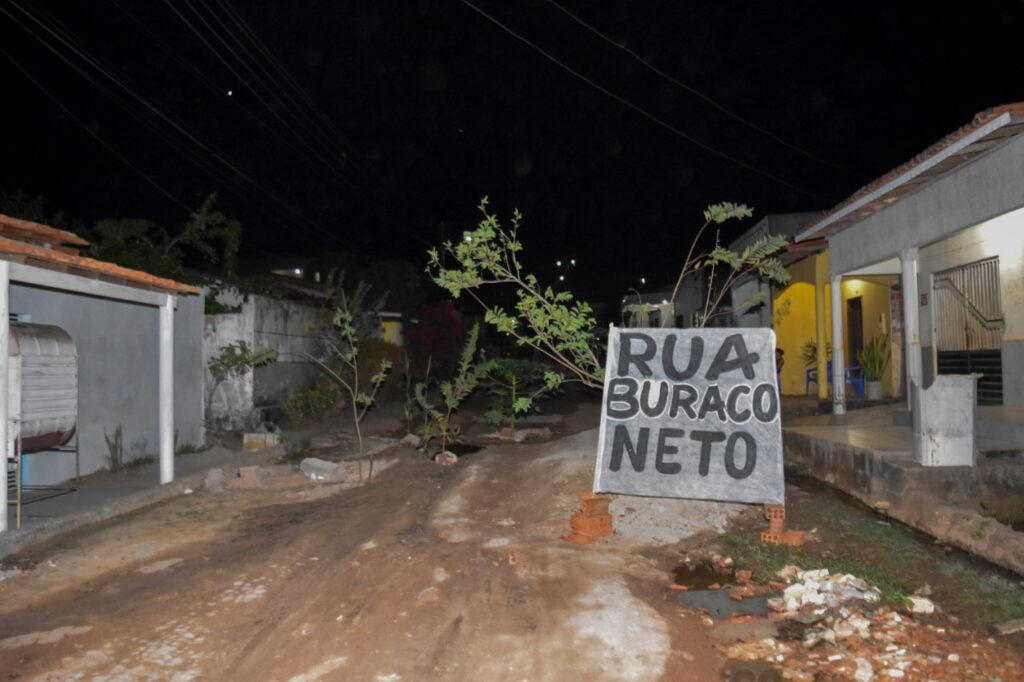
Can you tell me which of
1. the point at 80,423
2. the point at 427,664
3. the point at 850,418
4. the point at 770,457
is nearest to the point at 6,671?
the point at 427,664

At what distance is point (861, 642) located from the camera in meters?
4.82

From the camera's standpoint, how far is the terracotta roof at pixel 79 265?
747 centimetres

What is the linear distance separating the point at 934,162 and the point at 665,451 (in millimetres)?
5786

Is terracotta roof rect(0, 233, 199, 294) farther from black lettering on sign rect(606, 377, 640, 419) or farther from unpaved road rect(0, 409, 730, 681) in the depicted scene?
black lettering on sign rect(606, 377, 640, 419)

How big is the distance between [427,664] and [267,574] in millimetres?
2531

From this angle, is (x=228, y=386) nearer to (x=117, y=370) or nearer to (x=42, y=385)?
(x=117, y=370)

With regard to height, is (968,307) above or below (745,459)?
above

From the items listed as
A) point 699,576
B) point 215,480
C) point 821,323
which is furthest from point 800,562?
point 821,323

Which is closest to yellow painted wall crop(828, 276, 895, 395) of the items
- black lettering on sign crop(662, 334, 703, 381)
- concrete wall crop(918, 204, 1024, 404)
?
concrete wall crop(918, 204, 1024, 404)

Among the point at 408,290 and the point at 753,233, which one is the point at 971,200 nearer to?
the point at 753,233

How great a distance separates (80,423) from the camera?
437 inches

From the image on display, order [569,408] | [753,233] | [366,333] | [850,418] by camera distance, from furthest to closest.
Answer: [569,408] < [753,233] < [366,333] < [850,418]

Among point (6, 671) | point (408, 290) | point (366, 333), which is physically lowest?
point (6, 671)

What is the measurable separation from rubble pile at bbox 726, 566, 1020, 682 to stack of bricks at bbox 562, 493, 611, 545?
1.91 metres
